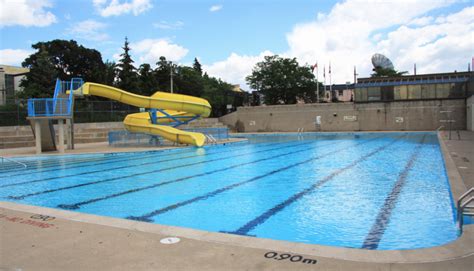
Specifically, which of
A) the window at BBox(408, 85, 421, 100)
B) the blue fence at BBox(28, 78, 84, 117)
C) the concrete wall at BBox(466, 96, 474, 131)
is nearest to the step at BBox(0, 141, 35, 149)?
the blue fence at BBox(28, 78, 84, 117)

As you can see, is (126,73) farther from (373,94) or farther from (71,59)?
(373,94)

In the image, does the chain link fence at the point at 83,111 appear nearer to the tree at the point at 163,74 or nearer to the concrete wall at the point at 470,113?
the tree at the point at 163,74

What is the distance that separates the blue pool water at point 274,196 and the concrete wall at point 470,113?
16860mm

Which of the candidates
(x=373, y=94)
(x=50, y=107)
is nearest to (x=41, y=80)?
(x=50, y=107)

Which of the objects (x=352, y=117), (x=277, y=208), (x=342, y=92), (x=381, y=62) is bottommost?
(x=277, y=208)

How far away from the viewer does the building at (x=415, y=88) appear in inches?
1262

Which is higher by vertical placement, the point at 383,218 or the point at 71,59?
the point at 71,59

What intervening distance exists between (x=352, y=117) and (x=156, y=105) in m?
21.8

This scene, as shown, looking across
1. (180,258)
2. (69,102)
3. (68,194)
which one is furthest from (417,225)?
(69,102)

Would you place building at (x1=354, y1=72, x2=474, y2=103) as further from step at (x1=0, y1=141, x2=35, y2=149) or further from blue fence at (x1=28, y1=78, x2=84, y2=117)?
step at (x1=0, y1=141, x2=35, y2=149)

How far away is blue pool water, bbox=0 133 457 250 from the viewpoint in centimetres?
523

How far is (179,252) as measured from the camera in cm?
375

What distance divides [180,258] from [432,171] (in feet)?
29.2

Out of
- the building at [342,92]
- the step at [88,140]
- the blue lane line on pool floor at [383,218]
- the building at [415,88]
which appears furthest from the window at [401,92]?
the building at [342,92]
